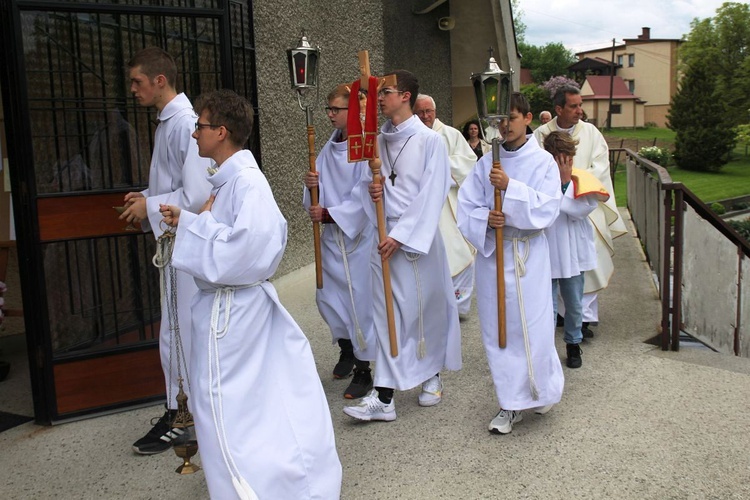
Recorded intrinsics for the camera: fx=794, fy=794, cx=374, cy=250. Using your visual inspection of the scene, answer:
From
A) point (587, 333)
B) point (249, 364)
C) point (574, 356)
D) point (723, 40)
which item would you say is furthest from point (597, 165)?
point (723, 40)

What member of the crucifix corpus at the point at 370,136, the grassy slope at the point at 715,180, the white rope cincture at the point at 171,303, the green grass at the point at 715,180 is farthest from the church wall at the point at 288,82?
the green grass at the point at 715,180

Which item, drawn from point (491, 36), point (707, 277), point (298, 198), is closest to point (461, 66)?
point (491, 36)

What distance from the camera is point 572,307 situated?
5.19 m

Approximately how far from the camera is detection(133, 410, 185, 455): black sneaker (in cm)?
395

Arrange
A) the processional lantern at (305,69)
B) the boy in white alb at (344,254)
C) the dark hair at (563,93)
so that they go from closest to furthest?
the processional lantern at (305,69) < the boy in white alb at (344,254) < the dark hair at (563,93)

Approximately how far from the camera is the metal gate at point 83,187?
13.6 ft

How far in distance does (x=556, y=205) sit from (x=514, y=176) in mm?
287

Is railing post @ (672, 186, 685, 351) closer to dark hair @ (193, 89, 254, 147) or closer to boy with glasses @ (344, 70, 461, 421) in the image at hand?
boy with glasses @ (344, 70, 461, 421)

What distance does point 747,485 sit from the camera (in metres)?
3.38

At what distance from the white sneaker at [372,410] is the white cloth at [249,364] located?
112cm

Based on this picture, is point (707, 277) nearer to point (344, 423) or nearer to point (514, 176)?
point (514, 176)

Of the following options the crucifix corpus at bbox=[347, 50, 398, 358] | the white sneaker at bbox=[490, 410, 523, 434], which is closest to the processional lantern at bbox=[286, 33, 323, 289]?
the crucifix corpus at bbox=[347, 50, 398, 358]

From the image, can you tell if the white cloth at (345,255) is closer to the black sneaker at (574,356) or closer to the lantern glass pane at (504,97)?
the lantern glass pane at (504,97)

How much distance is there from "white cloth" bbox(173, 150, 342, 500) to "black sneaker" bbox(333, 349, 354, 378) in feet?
6.34
